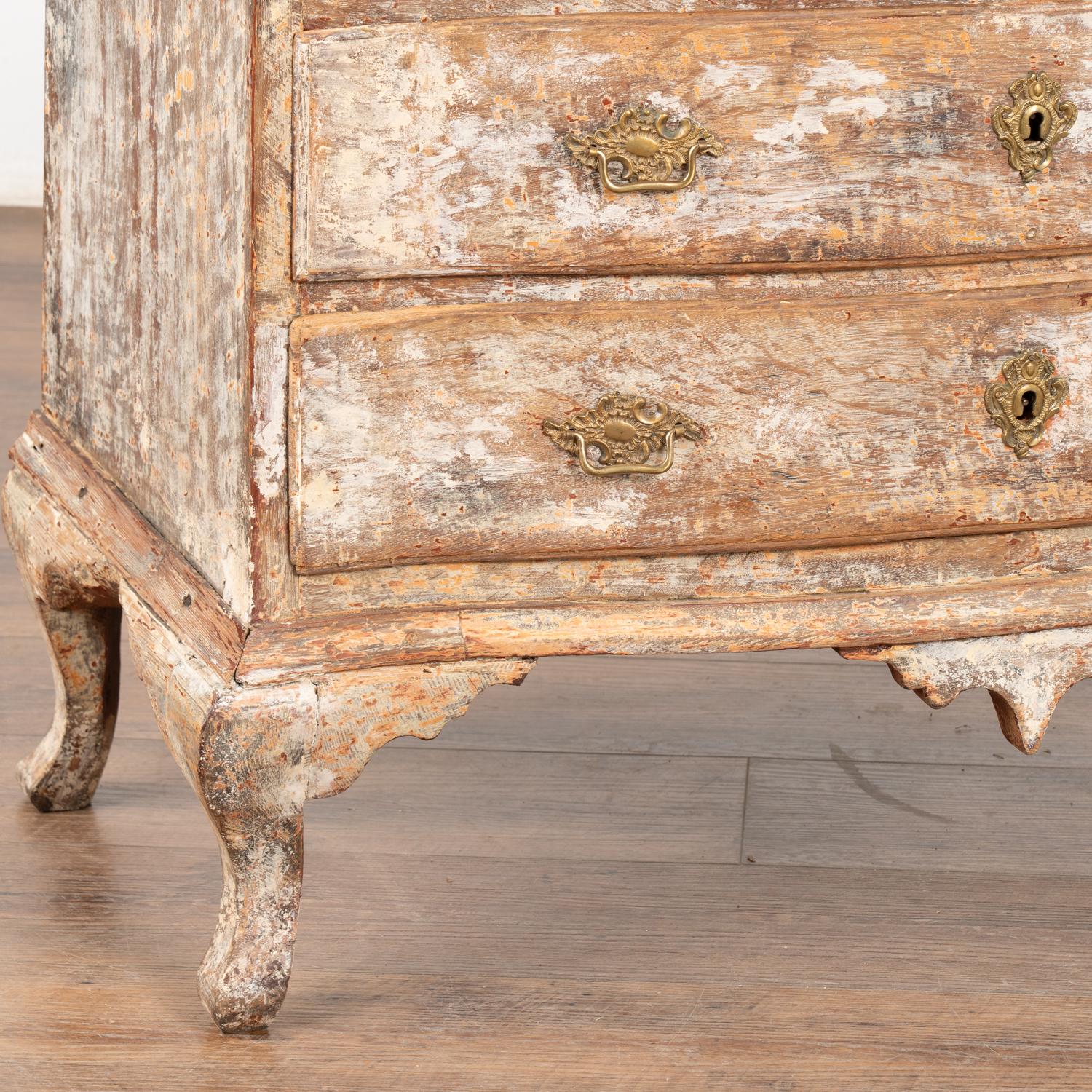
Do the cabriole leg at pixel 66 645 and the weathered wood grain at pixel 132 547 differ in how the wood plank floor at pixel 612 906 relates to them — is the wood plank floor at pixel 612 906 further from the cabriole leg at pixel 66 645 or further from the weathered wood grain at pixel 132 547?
the weathered wood grain at pixel 132 547

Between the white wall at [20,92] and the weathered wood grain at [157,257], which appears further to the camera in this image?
the white wall at [20,92]

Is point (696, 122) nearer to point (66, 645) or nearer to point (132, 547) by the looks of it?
point (132, 547)

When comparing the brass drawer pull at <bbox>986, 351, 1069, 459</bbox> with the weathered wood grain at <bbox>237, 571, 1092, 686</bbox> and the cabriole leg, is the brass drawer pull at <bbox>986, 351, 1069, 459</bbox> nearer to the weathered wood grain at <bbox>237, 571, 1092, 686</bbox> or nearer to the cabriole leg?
the weathered wood grain at <bbox>237, 571, 1092, 686</bbox>

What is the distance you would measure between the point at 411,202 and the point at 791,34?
0.98 feet

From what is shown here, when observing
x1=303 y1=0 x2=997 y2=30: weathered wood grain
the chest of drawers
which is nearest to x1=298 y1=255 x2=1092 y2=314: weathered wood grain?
the chest of drawers

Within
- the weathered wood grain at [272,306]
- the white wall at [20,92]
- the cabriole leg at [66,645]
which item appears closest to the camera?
the weathered wood grain at [272,306]

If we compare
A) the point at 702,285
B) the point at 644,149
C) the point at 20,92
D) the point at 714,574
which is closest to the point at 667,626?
the point at 714,574

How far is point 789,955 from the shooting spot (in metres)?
1.54

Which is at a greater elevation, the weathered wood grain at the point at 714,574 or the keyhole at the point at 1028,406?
the keyhole at the point at 1028,406

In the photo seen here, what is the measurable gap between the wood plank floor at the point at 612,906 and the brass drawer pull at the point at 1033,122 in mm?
681

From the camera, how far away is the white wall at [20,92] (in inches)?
209

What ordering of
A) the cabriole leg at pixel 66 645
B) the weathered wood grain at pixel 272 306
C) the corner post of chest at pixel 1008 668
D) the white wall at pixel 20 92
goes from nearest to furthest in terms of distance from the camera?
the weathered wood grain at pixel 272 306 → the corner post of chest at pixel 1008 668 → the cabriole leg at pixel 66 645 → the white wall at pixel 20 92

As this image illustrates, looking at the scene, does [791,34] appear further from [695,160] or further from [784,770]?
[784,770]

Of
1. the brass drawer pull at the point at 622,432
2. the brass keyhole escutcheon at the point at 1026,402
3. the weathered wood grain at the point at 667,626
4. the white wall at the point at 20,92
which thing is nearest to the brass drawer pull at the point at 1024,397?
the brass keyhole escutcheon at the point at 1026,402
